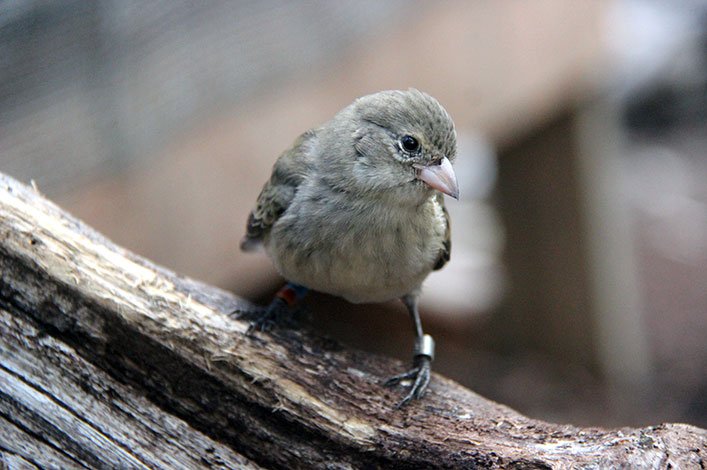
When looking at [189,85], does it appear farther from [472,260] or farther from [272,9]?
[472,260]

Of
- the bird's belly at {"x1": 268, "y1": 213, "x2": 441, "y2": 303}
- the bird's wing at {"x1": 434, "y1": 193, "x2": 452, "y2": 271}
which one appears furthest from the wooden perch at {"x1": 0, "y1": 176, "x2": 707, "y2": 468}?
the bird's wing at {"x1": 434, "y1": 193, "x2": 452, "y2": 271}

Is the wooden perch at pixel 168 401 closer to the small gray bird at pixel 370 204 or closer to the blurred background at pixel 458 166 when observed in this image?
the small gray bird at pixel 370 204

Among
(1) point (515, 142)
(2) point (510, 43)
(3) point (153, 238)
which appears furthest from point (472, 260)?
(3) point (153, 238)

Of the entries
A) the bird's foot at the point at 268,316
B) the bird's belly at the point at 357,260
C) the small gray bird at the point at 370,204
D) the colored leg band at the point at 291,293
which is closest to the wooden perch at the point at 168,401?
the bird's foot at the point at 268,316

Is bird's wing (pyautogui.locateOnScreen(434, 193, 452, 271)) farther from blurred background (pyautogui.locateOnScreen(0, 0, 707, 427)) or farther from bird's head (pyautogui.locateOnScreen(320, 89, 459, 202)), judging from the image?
blurred background (pyautogui.locateOnScreen(0, 0, 707, 427))

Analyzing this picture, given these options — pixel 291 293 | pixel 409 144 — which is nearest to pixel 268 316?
pixel 291 293

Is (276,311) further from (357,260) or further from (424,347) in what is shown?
(424,347)

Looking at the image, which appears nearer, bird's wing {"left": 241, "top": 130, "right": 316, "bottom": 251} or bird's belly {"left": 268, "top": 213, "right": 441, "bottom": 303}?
bird's belly {"left": 268, "top": 213, "right": 441, "bottom": 303}
